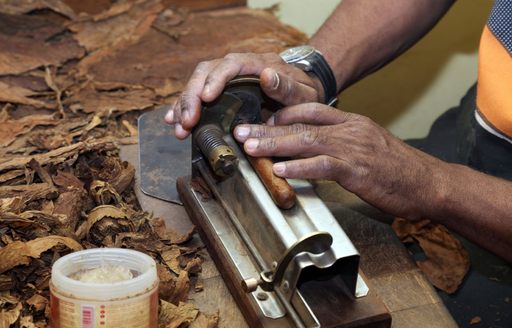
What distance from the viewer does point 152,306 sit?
4.00 feet

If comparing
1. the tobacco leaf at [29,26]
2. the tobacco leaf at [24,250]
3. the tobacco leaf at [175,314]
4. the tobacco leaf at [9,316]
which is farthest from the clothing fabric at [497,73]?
the tobacco leaf at [29,26]

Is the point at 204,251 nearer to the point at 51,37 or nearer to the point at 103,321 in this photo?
the point at 103,321

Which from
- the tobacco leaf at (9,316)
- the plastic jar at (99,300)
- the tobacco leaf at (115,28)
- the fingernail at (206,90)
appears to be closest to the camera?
the plastic jar at (99,300)

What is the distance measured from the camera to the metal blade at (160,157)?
5.34 ft

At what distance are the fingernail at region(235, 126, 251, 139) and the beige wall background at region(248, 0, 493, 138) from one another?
1.06 m

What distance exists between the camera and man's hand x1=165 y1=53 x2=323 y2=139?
4.87 ft

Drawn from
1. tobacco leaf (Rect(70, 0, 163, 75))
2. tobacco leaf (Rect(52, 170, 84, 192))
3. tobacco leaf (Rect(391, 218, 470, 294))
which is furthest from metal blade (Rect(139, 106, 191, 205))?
→ tobacco leaf (Rect(391, 218, 470, 294))

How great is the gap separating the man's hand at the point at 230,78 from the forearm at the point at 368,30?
272 millimetres

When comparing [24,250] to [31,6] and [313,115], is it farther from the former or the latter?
[31,6]

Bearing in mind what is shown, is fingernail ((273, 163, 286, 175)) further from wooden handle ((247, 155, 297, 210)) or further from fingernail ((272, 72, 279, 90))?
fingernail ((272, 72, 279, 90))

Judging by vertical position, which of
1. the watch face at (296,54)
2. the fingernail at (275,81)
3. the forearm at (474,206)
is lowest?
the forearm at (474,206)

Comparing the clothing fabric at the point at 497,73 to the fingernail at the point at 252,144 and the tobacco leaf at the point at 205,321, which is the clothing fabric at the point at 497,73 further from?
the tobacco leaf at the point at 205,321

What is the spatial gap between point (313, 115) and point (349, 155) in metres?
0.11

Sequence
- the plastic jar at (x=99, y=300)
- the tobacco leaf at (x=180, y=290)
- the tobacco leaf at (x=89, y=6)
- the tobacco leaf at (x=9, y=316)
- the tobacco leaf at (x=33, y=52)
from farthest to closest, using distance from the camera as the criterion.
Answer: the tobacco leaf at (x=89, y=6) → the tobacco leaf at (x=33, y=52) → the tobacco leaf at (x=180, y=290) → the tobacco leaf at (x=9, y=316) → the plastic jar at (x=99, y=300)
